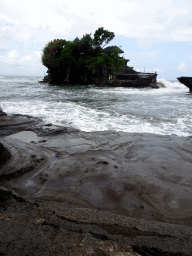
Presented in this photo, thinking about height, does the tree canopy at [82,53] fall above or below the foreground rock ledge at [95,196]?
above

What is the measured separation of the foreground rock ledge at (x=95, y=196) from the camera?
121cm

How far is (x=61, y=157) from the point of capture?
10.5 ft

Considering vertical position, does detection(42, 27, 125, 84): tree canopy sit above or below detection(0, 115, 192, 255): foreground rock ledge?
above

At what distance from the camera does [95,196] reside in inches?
83.0

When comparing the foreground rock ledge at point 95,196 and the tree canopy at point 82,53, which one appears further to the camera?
the tree canopy at point 82,53

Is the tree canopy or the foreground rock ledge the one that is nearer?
the foreground rock ledge

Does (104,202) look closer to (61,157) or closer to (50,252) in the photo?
(50,252)

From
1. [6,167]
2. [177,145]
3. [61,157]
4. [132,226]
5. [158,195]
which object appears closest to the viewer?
[132,226]

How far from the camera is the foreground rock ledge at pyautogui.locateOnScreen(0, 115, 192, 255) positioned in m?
1.21

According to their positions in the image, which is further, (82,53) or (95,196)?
(82,53)

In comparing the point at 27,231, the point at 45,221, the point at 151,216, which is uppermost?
the point at 27,231

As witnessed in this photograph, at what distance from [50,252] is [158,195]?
1.57m

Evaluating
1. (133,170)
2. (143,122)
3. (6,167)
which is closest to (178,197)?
(133,170)

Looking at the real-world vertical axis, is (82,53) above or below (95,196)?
above
